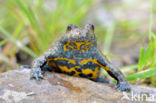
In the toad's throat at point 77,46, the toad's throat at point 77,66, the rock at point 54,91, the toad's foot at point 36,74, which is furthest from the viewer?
the toad's throat at point 77,66

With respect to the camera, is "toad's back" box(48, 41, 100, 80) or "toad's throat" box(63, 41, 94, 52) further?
"toad's back" box(48, 41, 100, 80)

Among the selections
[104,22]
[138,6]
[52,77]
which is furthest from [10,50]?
[138,6]

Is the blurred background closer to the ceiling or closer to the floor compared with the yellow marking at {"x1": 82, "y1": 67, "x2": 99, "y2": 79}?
closer to the ceiling

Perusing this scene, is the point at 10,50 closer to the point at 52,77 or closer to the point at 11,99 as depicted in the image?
the point at 52,77

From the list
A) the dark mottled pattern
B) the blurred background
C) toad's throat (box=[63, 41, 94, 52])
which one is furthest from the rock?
the blurred background

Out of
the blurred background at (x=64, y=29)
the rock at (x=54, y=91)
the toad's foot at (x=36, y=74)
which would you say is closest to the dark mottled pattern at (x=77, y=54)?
the toad's foot at (x=36, y=74)

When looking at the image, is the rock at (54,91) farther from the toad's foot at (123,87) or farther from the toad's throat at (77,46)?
the toad's throat at (77,46)

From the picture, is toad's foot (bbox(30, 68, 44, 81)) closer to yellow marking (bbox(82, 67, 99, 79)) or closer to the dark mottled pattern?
the dark mottled pattern
